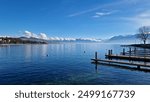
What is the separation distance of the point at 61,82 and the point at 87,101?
13469 millimetres

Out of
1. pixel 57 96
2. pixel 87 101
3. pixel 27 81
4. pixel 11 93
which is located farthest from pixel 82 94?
pixel 27 81

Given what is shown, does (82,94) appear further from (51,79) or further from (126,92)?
(51,79)

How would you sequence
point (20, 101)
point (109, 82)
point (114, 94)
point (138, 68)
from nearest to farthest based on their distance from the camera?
point (20, 101) → point (114, 94) → point (109, 82) → point (138, 68)

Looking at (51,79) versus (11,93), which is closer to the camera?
(11,93)

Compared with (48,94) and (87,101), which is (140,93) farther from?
(48,94)

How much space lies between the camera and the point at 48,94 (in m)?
13.4

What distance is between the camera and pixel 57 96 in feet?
42.8

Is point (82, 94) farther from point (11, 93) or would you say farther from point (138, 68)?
point (138, 68)

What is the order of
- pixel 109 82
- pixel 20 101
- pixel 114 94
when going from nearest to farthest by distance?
pixel 20 101 → pixel 114 94 → pixel 109 82

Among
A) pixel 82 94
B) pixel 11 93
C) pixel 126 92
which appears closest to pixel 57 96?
pixel 82 94

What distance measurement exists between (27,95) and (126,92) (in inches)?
269

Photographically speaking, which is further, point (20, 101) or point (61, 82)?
point (61, 82)

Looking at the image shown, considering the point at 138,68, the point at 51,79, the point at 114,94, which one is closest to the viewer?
the point at 114,94

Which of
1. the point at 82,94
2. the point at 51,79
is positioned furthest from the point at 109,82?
the point at 82,94
